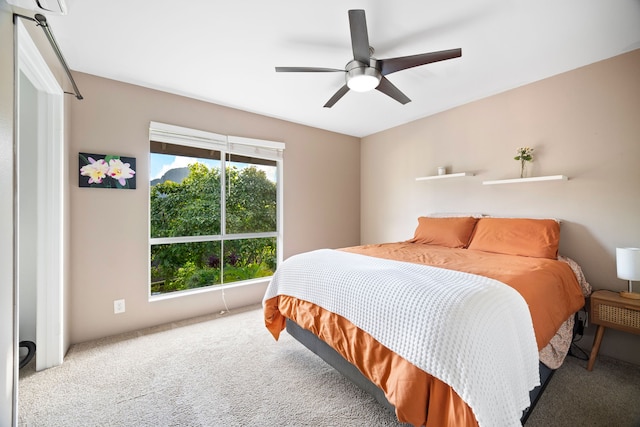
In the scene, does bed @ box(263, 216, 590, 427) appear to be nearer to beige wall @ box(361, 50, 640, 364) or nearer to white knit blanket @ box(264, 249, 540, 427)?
white knit blanket @ box(264, 249, 540, 427)

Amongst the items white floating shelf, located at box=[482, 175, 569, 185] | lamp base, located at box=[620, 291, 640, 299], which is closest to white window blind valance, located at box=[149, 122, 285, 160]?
white floating shelf, located at box=[482, 175, 569, 185]

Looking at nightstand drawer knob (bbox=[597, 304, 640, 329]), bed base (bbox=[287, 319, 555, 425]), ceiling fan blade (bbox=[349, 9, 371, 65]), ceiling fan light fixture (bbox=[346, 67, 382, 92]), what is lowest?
bed base (bbox=[287, 319, 555, 425])

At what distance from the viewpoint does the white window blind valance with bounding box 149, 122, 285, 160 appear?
2791 mm

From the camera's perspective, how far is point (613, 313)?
77.7 inches

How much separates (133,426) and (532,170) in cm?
376

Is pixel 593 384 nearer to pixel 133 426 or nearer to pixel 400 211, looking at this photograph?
pixel 400 211

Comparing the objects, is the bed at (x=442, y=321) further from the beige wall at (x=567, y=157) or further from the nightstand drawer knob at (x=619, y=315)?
the beige wall at (x=567, y=157)

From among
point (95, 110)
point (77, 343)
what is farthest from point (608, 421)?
point (95, 110)

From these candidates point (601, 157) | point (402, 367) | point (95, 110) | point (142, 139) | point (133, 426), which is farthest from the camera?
point (142, 139)

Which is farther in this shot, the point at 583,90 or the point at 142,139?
the point at 142,139

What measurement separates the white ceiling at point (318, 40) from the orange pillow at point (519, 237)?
140cm

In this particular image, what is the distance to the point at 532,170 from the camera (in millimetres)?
2705

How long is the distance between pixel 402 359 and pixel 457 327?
0.32m

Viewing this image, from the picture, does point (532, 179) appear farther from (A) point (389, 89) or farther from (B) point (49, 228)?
(B) point (49, 228)
